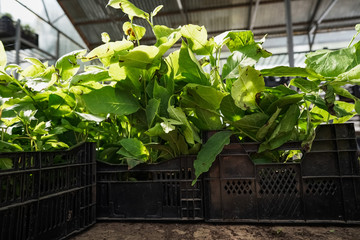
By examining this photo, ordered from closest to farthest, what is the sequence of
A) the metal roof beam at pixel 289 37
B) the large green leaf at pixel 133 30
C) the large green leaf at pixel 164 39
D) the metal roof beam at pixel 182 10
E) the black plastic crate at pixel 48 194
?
the black plastic crate at pixel 48 194, the large green leaf at pixel 164 39, the large green leaf at pixel 133 30, the metal roof beam at pixel 289 37, the metal roof beam at pixel 182 10

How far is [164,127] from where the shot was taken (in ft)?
1.63

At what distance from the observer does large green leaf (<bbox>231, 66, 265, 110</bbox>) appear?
1.63 feet

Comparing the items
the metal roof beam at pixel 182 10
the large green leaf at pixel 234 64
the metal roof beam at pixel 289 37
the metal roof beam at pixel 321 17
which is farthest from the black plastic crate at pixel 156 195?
the metal roof beam at pixel 321 17

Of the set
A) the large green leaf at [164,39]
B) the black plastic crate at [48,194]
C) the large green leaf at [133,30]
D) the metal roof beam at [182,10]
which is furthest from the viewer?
the metal roof beam at [182,10]

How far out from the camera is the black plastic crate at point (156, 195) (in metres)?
0.59

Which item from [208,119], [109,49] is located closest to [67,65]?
[109,49]

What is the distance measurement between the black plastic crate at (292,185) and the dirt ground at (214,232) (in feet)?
0.07

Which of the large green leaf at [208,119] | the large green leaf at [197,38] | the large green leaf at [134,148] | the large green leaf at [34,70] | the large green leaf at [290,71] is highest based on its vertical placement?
the large green leaf at [197,38]

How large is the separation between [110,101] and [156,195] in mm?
261

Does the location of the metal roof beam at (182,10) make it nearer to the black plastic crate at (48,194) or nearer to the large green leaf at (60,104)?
the large green leaf at (60,104)

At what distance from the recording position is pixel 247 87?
517mm

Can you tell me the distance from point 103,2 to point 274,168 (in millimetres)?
4271

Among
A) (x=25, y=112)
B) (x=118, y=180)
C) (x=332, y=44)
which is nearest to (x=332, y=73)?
(x=118, y=180)

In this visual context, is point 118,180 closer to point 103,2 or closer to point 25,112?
point 25,112
